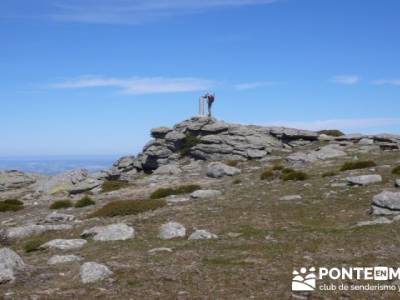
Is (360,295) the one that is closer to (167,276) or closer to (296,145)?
(167,276)

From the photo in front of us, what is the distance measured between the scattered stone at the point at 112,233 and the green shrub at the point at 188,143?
36.1 m

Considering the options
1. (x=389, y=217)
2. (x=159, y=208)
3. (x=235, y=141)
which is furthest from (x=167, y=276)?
(x=235, y=141)

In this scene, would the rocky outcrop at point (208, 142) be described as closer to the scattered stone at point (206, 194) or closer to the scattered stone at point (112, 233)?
the scattered stone at point (206, 194)

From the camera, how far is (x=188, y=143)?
58406mm

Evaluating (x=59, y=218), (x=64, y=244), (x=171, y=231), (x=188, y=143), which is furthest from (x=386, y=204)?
(x=188, y=143)

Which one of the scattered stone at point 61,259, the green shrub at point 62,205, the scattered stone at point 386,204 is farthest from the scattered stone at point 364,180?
the green shrub at point 62,205

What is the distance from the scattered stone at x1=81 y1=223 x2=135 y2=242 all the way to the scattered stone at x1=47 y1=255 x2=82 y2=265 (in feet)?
9.54

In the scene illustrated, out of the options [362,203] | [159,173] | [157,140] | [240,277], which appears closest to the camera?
[240,277]

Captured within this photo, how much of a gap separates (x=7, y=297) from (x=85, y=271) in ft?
7.59

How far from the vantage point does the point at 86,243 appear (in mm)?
20359

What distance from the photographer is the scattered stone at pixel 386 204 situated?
22.1 m

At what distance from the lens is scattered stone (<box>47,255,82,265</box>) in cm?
1723

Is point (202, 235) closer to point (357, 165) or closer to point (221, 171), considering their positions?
point (357, 165)

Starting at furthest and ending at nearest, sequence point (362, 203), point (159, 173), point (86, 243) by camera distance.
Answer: point (159, 173) → point (362, 203) → point (86, 243)
